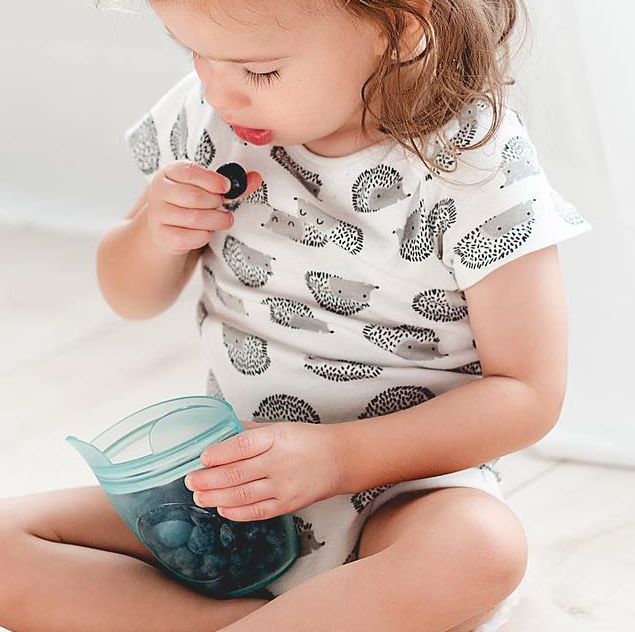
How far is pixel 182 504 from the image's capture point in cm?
87

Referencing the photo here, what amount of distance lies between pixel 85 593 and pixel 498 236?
0.40 metres

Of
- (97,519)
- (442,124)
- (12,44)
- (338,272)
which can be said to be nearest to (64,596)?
(97,519)

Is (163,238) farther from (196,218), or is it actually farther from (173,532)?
(173,532)

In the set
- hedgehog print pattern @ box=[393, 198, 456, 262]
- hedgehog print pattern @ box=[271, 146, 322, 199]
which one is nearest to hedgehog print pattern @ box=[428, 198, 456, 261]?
hedgehog print pattern @ box=[393, 198, 456, 262]

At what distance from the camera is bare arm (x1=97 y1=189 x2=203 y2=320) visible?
1077 millimetres

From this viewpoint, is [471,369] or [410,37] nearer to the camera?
[410,37]

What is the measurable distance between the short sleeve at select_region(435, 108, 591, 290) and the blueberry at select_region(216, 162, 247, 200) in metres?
0.15

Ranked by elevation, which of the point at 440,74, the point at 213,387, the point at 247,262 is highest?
the point at 440,74

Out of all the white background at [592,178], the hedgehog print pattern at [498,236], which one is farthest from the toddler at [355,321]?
the white background at [592,178]

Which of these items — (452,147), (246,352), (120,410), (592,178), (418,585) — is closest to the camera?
(418,585)

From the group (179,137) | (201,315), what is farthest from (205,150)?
(201,315)

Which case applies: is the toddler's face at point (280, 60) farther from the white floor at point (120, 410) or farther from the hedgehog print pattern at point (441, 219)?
the white floor at point (120, 410)

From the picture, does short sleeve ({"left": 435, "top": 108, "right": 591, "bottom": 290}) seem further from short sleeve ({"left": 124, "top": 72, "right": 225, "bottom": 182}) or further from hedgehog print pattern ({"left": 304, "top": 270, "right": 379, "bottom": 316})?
short sleeve ({"left": 124, "top": 72, "right": 225, "bottom": 182})

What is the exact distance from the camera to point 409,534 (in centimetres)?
86
